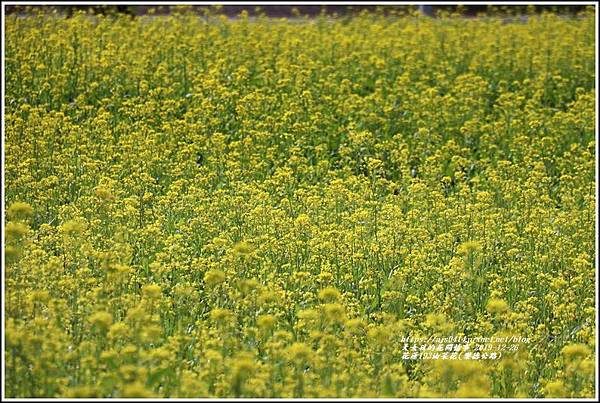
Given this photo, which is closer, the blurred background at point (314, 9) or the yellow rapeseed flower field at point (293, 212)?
the yellow rapeseed flower field at point (293, 212)

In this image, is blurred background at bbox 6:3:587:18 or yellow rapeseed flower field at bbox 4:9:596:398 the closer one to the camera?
yellow rapeseed flower field at bbox 4:9:596:398

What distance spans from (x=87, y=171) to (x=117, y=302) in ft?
7.70

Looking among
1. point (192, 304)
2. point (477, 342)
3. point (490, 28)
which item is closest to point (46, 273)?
point (192, 304)

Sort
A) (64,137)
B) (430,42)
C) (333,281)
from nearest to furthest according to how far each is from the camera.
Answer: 1. (333,281)
2. (64,137)
3. (430,42)

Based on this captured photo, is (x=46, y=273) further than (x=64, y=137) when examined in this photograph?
No

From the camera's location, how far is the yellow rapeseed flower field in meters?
4.12

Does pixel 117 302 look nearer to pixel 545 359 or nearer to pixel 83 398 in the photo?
pixel 83 398

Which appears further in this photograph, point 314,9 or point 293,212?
point 314,9

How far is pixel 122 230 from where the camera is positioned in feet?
17.7

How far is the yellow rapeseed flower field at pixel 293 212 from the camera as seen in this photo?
4.12 m

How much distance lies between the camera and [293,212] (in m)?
6.17

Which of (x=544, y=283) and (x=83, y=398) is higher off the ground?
(x=83, y=398)

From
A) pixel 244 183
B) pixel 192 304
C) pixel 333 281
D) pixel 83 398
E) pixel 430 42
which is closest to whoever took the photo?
pixel 83 398

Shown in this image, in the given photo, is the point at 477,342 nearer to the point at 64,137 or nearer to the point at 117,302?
the point at 117,302
